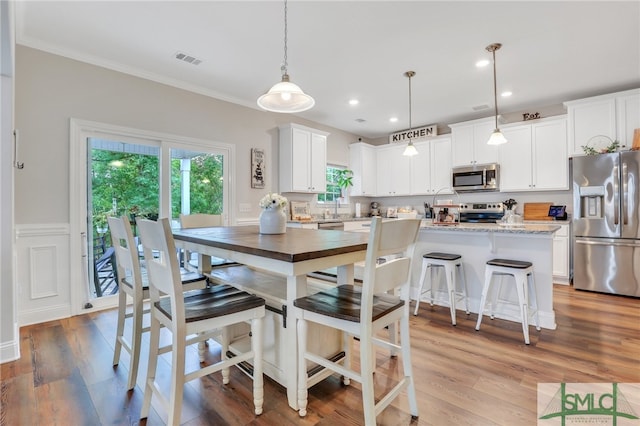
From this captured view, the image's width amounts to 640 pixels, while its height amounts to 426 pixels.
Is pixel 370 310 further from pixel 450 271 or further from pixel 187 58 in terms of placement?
pixel 187 58

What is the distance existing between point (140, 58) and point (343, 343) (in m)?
3.44

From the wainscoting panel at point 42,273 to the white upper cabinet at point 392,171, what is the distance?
5.17 m

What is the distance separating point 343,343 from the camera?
1940mm

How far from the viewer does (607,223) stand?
150 inches

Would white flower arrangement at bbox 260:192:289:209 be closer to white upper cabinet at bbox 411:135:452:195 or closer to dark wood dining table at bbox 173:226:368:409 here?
dark wood dining table at bbox 173:226:368:409

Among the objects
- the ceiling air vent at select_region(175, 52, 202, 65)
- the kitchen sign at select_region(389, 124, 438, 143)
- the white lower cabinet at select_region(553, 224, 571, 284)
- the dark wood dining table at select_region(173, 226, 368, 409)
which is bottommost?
the white lower cabinet at select_region(553, 224, 571, 284)

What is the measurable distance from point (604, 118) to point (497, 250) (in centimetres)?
276

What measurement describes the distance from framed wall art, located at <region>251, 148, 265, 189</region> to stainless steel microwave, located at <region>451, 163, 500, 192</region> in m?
3.31

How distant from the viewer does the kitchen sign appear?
5.68 meters

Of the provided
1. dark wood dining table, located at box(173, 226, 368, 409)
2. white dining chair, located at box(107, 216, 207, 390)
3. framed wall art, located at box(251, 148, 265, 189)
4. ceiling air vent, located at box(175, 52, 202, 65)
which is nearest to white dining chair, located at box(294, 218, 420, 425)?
dark wood dining table, located at box(173, 226, 368, 409)

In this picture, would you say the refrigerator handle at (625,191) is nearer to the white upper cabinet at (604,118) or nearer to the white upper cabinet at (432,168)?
the white upper cabinet at (604,118)

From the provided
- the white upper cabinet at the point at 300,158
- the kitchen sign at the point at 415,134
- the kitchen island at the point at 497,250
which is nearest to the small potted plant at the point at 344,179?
the white upper cabinet at the point at 300,158

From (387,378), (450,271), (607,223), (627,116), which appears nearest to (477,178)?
(607,223)

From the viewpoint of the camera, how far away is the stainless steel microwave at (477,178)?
4.92m
